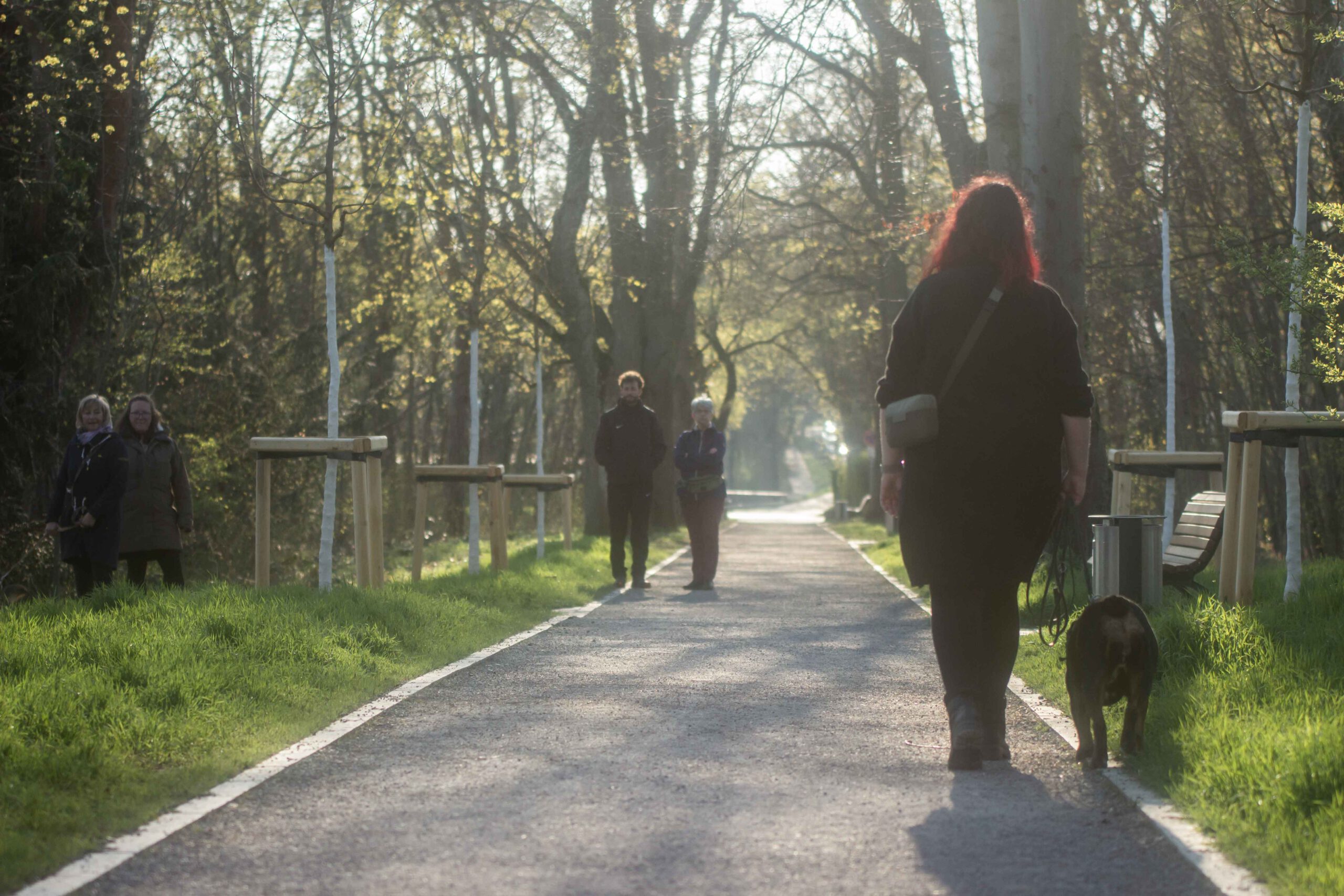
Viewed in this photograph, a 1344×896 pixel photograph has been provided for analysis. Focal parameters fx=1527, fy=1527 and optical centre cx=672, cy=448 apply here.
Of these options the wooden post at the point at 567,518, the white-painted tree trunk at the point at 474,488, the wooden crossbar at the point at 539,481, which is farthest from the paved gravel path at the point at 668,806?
the wooden post at the point at 567,518

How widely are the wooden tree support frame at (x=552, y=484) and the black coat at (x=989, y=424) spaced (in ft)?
34.9

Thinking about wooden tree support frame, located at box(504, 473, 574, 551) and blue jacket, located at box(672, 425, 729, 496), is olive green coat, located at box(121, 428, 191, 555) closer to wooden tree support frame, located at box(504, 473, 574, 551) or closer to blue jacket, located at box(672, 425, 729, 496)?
wooden tree support frame, located at box(504, 473, 574, 551)

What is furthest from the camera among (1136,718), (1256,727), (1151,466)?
(1151,466)

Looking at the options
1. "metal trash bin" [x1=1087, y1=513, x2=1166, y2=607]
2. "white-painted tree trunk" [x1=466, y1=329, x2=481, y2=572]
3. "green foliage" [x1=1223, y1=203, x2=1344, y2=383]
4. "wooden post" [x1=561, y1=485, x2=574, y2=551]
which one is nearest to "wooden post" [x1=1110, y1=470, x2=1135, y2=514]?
"metal trash bin" [x1=1087, y1=513, x2=1166, y2=607]

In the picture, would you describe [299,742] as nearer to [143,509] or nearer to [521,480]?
[143,509]

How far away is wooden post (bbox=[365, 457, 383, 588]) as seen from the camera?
11.1 m

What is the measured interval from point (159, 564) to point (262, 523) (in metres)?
1.21

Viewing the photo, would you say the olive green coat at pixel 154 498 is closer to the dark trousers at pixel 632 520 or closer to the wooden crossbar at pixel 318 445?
the wooden crossbar at pixel 318 445

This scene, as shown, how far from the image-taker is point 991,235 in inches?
225

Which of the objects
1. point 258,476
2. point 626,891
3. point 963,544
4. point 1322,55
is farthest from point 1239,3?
point 626,891

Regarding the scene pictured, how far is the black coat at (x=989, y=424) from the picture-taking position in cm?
562

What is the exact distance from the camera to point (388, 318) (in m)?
30.0

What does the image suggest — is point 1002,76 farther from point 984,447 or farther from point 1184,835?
point 1184,835

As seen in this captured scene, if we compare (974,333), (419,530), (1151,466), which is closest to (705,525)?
(419,530)
